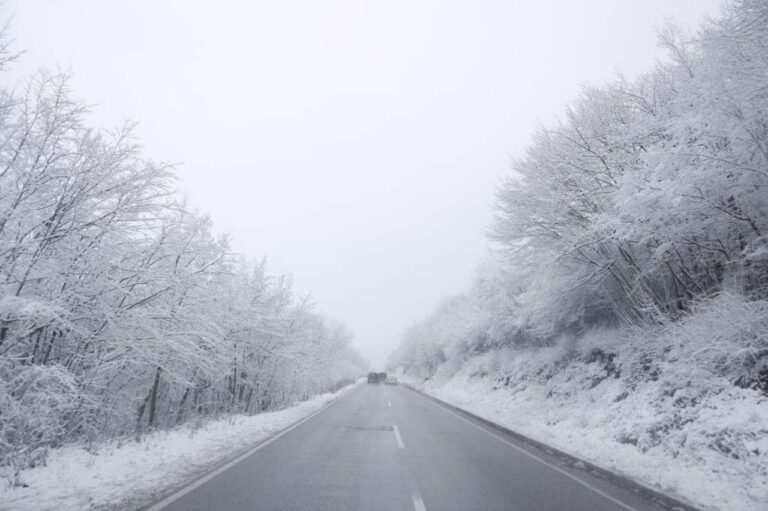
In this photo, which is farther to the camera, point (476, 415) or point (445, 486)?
point (476, 415)

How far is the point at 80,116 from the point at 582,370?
16.3 metres

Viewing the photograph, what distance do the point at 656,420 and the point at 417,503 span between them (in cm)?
629

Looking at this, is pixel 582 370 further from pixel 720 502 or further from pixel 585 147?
pixel 720 502

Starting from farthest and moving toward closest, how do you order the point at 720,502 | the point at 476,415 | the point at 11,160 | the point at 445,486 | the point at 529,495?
the point at 476,415
the point at 11,160
the point at 445,486
the point at 529,495
the point at 720,502

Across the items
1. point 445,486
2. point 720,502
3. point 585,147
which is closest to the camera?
point 720,502

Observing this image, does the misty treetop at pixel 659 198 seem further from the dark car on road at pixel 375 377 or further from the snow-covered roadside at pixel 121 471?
the dark car on road at pixel 375 377

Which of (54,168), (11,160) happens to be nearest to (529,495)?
(54,168)

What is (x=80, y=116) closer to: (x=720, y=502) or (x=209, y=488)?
(x=209, y=488)

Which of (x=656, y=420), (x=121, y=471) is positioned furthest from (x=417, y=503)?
(x=656, y=420)

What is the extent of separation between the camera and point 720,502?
5.09 metres

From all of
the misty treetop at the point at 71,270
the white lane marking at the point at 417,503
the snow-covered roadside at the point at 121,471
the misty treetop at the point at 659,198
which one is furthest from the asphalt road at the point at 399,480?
the misty treetop at the point at 659,198

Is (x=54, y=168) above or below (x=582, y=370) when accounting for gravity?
above

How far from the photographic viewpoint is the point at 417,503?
5258mm

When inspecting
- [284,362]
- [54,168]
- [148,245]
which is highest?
[54,168]
